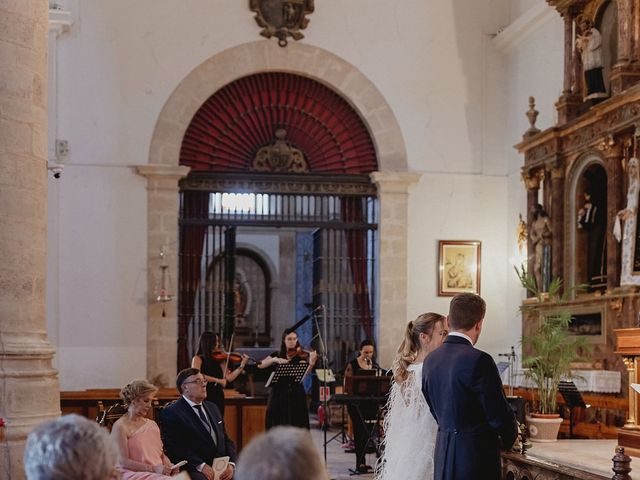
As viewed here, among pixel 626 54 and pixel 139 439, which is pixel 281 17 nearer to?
pixel 626 54

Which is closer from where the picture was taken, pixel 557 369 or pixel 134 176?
pixel 557 369

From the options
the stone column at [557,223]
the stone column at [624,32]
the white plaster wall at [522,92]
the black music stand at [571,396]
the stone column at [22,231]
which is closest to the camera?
the stone column at [22,231]

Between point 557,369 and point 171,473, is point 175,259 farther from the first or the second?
point 171,473

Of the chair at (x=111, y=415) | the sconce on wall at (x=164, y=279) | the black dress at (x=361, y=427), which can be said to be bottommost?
the black dress at (x=361, y=427)

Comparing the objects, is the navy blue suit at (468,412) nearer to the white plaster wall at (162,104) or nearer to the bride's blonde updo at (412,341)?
the bride's blonde updo at (412,341)

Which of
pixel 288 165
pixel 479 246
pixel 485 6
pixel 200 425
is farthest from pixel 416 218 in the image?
pixel 200 425

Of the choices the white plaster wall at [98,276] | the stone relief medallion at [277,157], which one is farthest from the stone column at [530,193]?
the white plaster wall at [98,276]

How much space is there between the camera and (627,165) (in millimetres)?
11258

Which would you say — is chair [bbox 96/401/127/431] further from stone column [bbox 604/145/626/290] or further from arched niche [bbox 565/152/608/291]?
arched niche [bbox 565/152/608/291]

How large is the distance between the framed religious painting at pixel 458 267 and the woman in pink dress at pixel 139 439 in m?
8.66

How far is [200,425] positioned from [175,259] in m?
7.45

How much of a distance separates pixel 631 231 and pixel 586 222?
4.75 feet

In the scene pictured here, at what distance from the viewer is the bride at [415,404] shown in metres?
5.94

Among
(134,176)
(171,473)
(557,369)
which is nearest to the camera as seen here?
(171,473)
